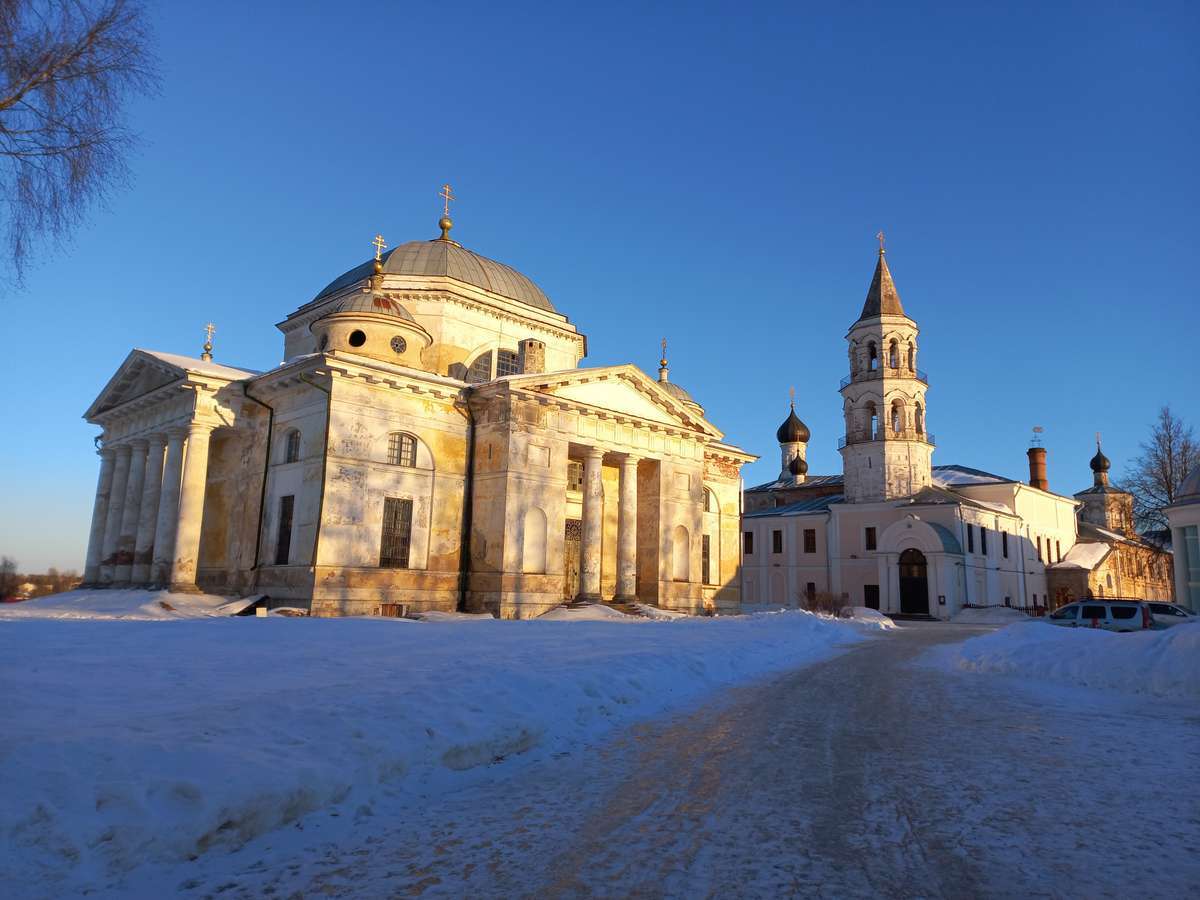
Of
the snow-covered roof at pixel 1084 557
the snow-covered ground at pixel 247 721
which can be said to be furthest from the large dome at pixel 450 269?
the snow-covered roof at pixel 1084 557

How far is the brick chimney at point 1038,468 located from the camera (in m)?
66.5

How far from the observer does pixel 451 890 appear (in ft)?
13.2

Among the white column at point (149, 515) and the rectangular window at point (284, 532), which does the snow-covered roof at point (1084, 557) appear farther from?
the white column at point (149, 515)

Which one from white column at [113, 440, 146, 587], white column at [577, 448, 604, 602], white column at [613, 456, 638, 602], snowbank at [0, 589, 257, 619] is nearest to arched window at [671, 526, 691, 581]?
white column at [613, 456, 638, 602]

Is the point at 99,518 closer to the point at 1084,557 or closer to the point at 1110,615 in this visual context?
the point at 1110,615

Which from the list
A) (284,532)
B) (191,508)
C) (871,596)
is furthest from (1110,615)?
(871,596)

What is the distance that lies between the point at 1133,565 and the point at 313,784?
7663cm

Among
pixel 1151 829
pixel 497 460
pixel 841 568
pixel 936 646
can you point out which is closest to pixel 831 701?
pixel 1151 829

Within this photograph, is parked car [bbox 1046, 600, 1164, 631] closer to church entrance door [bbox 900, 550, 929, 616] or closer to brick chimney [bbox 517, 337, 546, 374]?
brick chimney [bbox 517, 337, 546, 374]

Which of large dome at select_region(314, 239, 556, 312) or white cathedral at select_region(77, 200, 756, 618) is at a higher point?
large dome at select_region(314, 239, 556, 312)

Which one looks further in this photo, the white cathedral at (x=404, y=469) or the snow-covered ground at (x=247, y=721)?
the white cathedral at (x=404, y=469)

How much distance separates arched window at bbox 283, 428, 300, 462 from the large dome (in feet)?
32.9

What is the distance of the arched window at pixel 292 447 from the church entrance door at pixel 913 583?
3633 centimetres

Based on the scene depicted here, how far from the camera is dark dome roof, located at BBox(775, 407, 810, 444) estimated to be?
70.3 m
